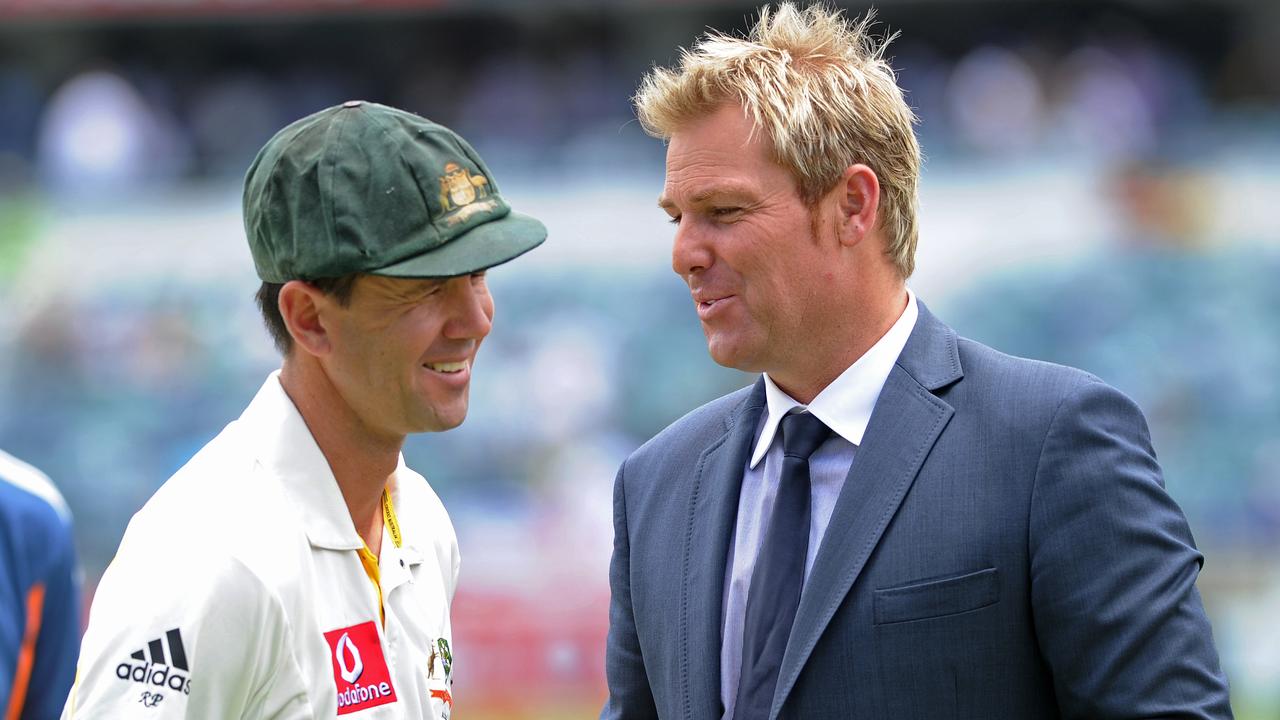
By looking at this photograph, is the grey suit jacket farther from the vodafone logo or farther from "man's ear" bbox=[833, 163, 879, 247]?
the vodafone logo

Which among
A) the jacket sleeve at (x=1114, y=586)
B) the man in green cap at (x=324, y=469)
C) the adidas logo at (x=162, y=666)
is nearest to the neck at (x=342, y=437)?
the man in green cap at (x=324, y=469)

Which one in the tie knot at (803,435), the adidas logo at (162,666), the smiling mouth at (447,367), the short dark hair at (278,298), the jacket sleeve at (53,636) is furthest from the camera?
the jacket sleeve at (53,636)

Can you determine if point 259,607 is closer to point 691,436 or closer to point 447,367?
point 447,367

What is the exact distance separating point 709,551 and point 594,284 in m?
11.2

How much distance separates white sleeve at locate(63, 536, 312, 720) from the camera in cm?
214

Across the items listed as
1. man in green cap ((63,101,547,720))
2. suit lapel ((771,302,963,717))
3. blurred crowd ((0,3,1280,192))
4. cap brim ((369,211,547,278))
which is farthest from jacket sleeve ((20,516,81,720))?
blurred crowd ((0,3,1280,192))

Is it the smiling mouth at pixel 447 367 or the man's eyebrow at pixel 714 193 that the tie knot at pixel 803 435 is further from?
the smiling mouth at pixel 447 367

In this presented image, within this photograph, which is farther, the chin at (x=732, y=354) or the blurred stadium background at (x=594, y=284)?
the blurred stadium background at (x=594, y=284)

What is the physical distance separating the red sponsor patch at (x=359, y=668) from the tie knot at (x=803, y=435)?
2.43 ft

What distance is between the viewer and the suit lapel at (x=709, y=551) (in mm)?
2588

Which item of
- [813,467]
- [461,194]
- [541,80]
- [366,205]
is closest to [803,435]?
[813,467]

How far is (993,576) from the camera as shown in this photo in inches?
94.2

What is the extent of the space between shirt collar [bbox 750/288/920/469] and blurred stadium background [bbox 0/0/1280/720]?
8.93m

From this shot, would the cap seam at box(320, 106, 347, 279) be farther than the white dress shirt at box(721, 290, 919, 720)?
No
